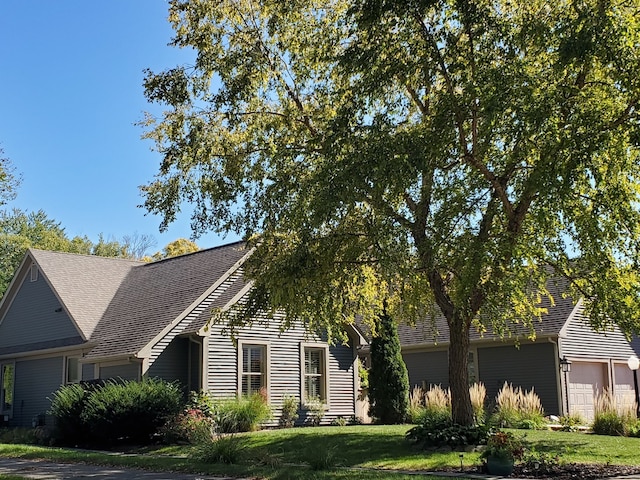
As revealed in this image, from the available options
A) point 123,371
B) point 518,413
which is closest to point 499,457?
point 518,413

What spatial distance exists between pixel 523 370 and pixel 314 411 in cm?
770

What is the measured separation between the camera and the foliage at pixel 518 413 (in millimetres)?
20906

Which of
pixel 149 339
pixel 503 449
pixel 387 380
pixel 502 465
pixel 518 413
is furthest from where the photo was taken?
pixel 387 380

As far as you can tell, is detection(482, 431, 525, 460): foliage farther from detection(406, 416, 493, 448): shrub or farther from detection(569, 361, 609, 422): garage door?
detection(569, 361, 609, 422): garage door

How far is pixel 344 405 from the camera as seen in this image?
25.6 metres

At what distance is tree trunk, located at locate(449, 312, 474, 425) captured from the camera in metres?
15.6

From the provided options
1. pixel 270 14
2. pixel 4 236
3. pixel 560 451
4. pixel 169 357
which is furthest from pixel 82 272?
pixel 4 236

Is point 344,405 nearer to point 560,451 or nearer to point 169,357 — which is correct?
point 169,357

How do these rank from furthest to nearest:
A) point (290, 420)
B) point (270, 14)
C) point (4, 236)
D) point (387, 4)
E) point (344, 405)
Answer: point (4, 236) < point (344, 405) < point (290, 420) < point (270, 14) < point (387, 4)

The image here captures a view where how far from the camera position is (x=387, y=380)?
24.3 metres

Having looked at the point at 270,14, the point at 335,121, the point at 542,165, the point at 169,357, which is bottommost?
the point at 169,357

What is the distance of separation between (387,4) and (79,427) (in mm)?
14233

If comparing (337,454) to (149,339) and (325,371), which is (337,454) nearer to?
(149,339)

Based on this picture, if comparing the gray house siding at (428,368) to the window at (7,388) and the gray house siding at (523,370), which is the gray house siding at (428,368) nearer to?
the gray house siding at (523,370)
